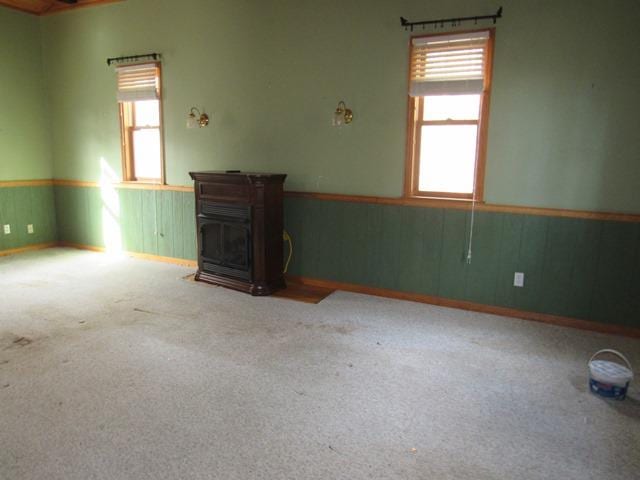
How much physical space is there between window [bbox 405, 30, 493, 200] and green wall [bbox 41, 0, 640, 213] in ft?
0.35

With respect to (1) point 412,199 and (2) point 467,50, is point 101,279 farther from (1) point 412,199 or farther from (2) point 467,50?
(2) point 467,50

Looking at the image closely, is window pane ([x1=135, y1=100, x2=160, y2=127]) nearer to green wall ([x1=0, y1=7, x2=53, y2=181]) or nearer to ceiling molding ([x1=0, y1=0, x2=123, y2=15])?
ceiling molding ([x1=0, y1=0, x2=123, y2=15])

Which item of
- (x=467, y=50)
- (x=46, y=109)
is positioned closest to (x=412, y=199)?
Answer: (x=467, y=50)

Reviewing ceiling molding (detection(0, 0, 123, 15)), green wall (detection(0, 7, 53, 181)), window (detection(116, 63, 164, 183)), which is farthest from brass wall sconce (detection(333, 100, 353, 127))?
green wall (detection(0, 7, 53, 181))

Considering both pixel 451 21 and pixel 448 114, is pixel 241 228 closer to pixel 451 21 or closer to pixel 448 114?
pixel 448 114

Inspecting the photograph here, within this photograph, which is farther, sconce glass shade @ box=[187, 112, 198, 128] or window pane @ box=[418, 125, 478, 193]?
sconce glass shade @ box=[187, 112, 198, 128]

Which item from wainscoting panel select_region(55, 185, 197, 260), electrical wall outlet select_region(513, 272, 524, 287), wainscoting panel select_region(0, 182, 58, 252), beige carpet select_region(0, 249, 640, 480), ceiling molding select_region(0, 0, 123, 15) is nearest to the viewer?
beige carpet select_region(0, 249, 640, 480)

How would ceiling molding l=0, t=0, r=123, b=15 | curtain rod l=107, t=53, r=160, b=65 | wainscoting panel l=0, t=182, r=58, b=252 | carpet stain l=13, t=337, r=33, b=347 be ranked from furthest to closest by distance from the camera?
wainscoting panel l=0, t=182, r=58, b=252
ceiling molding l=0, t=0, r=123, b=15
curtain rod l=107, t=53, r=160, b=65
carpet stain l=13, t=337, r=33, b=347

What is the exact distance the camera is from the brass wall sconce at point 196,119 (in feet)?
16.0

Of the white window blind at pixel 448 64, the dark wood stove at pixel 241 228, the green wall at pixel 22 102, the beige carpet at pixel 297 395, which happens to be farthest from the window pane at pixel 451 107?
the green wall at pixel 22 102

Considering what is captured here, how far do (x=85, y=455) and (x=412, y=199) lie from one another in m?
3.04

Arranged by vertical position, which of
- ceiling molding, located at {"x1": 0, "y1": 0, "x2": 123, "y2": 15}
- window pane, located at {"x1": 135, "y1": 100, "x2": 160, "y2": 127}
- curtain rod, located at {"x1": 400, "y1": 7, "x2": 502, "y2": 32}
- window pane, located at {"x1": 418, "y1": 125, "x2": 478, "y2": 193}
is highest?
ceiling molding, located at {"x1": 0, "y1": 0, "x2": 123, "y2": 15}

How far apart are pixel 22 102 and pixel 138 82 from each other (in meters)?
1.71

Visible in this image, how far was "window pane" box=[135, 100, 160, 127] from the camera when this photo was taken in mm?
5320
